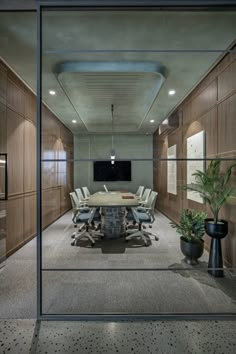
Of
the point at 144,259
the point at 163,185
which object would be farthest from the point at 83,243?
the point at 163,185

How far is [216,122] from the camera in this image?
3.27 metres

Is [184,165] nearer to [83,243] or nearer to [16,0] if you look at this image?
[83,243]

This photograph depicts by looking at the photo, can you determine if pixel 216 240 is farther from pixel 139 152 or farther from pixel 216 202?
pixel 139 152

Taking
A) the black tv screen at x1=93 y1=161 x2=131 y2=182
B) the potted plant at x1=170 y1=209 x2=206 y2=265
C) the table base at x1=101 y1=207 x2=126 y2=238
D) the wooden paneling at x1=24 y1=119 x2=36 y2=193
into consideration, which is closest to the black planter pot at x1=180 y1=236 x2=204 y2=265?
the potted plant at x1=170 y1=209 x2=206 y2=265

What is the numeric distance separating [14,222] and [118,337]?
2.56 metres

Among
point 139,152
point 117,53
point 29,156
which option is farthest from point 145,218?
point 117,53

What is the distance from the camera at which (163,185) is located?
17.9ft

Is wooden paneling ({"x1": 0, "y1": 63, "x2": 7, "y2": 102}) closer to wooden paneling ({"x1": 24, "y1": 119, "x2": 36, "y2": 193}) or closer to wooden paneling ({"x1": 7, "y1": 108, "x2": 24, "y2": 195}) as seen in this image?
wooden paneling ({"x1": 7, "y1": 108, "x2": 24, "y2": 195})

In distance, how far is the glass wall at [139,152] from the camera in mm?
2367

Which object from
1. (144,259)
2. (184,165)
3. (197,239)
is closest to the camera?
(197,239)

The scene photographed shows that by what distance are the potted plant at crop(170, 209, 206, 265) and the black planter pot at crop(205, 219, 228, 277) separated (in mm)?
201

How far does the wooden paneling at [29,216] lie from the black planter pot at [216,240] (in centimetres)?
315

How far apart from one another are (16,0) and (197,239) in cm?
350

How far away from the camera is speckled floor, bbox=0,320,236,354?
5.60ft
